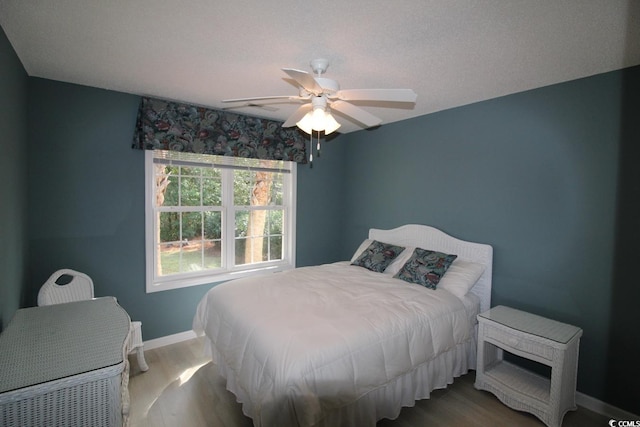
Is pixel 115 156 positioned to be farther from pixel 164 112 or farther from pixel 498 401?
pixel 498 401

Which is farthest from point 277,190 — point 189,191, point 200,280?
point 200,280

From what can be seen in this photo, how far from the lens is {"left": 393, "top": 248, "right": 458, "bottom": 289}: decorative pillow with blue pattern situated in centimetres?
271

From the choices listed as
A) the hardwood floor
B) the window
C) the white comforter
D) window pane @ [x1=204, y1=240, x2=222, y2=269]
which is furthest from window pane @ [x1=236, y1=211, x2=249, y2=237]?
the hardwood floor

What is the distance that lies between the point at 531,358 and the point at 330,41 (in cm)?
249

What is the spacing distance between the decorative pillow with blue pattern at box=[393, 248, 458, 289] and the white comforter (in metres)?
0.13

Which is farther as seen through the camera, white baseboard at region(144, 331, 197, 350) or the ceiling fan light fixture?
white baseboard at region(144, 331, 197, 350)

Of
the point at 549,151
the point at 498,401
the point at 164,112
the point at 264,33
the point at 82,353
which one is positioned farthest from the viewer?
the point at 164,112

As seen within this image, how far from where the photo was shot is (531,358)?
2090 mm

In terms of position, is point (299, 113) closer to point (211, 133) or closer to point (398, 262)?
point (211, 133)

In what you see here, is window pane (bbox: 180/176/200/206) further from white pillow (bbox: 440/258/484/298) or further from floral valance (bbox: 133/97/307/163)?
white pillow (bbox: 440/258/484/298)

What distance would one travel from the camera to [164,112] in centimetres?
290

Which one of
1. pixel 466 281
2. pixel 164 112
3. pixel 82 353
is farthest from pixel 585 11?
pixel 164 112

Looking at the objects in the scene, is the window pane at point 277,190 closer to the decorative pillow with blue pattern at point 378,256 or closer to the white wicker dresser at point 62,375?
the decorative pillow with blue pattern at point 378,256

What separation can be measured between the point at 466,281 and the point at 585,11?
1963 mm
